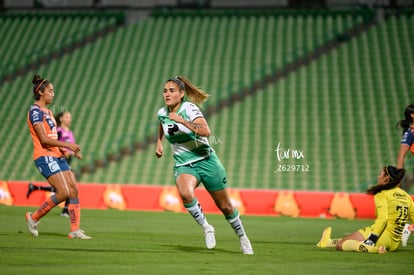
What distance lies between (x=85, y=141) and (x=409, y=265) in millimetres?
20641

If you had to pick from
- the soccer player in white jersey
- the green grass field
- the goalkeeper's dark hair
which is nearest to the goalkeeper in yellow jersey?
the goalkeeper's dark hair

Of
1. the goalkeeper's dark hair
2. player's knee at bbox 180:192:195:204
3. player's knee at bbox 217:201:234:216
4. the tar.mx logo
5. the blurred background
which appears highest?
the blurred background

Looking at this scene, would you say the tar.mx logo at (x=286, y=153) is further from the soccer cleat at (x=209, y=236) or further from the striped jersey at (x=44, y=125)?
the soccer cleat at (x=209, y=236)

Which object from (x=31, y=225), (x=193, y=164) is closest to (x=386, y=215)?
(x=193, y=164)

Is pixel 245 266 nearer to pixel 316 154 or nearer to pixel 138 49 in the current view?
pixel 316 154

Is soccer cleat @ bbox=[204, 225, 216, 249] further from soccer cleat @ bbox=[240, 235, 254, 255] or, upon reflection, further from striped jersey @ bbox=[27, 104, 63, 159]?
striped jersey @ bbox=[27, 104, 63, 159]

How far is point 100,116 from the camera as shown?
30734mm

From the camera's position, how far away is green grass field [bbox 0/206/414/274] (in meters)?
9.28

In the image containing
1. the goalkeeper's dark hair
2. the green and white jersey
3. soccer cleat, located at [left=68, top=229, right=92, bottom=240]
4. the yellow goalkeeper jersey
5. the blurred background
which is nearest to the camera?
the green and white jersey

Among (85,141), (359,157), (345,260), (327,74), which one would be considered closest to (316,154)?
(359,157)

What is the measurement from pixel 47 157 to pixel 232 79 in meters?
19.4

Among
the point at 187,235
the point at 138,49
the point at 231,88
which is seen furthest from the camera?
the point at 138,49

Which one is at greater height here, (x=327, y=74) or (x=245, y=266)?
(x=327, y=74)

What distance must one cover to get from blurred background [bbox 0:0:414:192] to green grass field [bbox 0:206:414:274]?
10.4 meters
